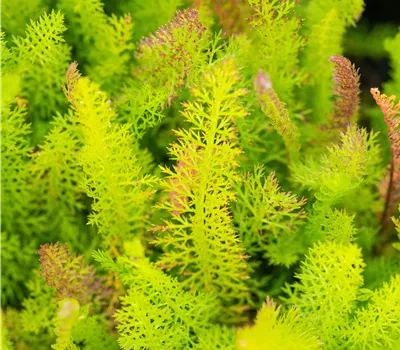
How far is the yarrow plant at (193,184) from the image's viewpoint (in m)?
0.50

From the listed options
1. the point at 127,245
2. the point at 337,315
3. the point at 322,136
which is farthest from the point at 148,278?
the point at 322,136

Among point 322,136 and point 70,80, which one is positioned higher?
point 70,80

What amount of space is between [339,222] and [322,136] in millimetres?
147

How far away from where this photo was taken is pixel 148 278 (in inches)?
19.6

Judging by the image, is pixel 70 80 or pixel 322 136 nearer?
pixel 70 80

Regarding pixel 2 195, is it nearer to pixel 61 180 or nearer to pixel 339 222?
pixel 61 180

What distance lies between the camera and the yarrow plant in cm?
50

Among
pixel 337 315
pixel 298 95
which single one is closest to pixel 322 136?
pixel 298 95

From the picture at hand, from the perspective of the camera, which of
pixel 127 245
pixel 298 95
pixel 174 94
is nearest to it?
pixel 127 245

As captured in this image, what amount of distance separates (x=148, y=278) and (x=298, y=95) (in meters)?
0.35

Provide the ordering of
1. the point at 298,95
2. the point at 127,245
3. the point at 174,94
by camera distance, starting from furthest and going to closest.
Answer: the point at 298,95 < the point at 174,94 < the point at 127,245

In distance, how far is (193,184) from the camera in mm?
508

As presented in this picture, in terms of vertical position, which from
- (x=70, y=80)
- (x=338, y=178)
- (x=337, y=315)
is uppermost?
(x=70, y=80)

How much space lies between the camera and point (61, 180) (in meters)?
0.66
